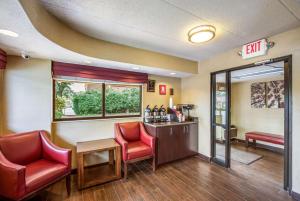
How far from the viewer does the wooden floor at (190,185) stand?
2.07 metres

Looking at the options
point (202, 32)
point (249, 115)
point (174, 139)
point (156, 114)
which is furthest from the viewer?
point (249, 115)

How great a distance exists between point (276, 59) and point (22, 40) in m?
3.62

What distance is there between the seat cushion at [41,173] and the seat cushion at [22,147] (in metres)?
0.12

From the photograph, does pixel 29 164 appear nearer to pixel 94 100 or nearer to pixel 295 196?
pixel 94 100

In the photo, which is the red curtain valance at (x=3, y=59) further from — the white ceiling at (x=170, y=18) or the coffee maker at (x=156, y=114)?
the coffee maker at (x=156, y=114)

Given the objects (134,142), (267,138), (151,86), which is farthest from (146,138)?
(267,138)

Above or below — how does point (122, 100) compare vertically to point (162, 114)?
above

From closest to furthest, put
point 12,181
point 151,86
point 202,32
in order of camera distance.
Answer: point 12,181 → point 202,32 → point 151,86

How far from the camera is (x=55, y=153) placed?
2.15m

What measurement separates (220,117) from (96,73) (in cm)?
289

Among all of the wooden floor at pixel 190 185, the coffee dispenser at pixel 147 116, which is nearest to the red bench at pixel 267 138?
the wooden floor at pixel 190 185

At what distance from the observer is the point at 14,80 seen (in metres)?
2.29

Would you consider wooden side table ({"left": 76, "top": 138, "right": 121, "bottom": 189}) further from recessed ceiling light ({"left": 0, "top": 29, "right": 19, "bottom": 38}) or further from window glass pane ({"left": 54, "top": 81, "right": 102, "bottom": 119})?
recessed ceiling light ({"left": 0, "top": 29, "right": 19, "bottom": 38})

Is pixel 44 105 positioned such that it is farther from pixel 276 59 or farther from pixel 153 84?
pixel 276 59
